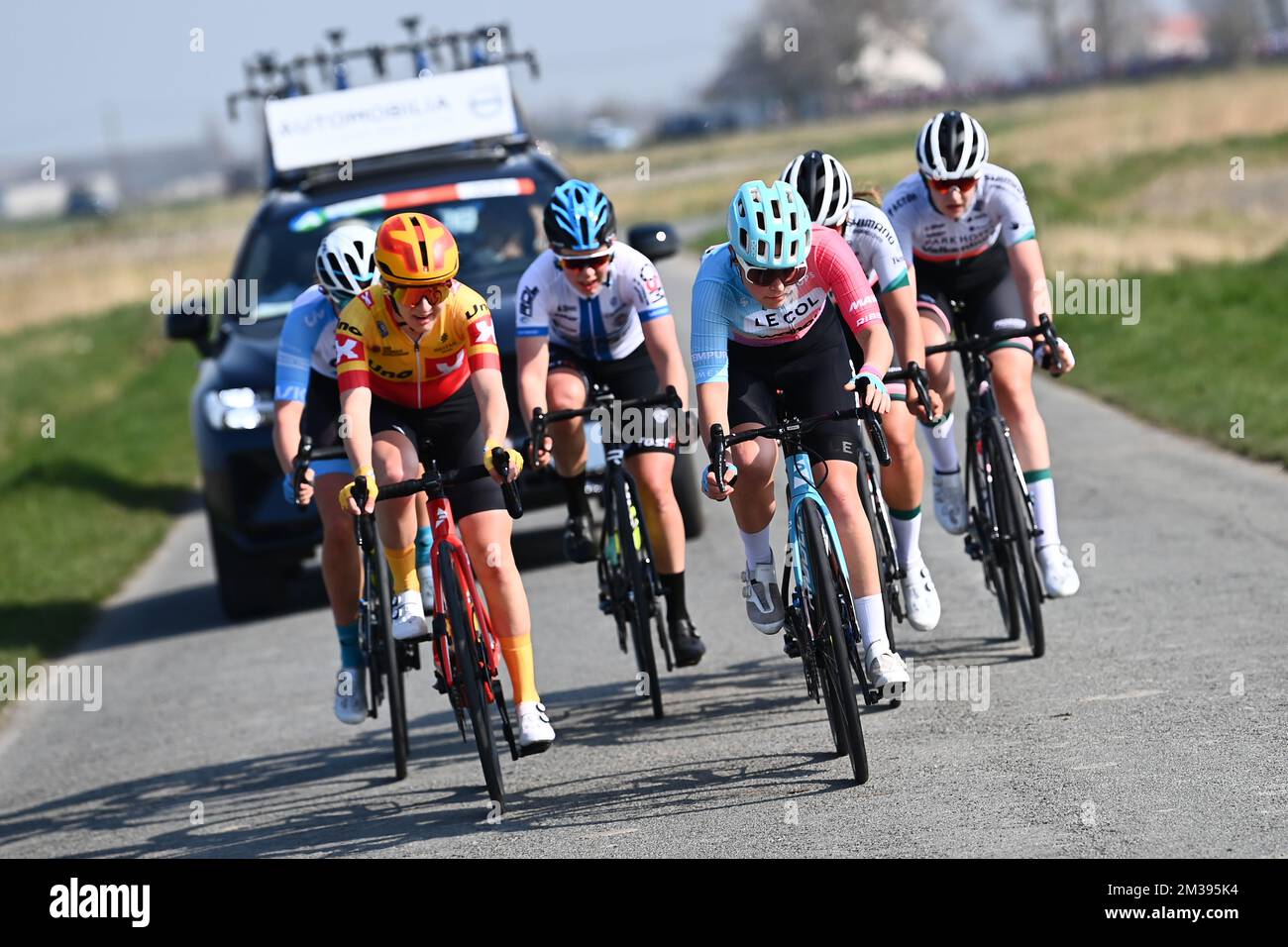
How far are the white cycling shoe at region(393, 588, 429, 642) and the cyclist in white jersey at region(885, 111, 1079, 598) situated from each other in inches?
100

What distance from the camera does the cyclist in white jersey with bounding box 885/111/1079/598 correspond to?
8078mm

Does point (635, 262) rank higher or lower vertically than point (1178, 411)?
higher

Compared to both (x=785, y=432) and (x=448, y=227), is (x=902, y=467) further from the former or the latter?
(x=448, y=227)

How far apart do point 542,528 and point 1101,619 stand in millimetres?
5956

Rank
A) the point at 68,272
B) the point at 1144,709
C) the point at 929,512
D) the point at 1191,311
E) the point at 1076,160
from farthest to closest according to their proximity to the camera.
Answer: the point at 68,272, the point at 1076,160, the point at 1191,311, the point at 929,512, the point at 1144,709

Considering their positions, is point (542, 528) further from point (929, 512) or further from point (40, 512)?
point (40, 512)

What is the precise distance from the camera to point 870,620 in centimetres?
679

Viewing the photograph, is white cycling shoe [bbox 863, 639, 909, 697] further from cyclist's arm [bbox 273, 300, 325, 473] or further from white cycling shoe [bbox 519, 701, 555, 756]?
cyclist's arm [bbox 273, 300, 325, 473]

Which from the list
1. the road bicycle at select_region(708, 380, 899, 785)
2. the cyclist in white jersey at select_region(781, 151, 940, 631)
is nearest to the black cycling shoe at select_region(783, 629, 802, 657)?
the road bicycle at select_region(708, 380, 899, 785)

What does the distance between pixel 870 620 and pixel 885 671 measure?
0.19 meters

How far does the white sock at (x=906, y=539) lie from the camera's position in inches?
320

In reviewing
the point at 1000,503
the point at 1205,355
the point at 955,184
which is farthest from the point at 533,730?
the point at 1205,355

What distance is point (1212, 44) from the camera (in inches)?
4434
